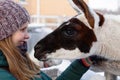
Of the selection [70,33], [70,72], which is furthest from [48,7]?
[70,33]

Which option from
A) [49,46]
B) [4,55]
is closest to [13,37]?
[4,55]

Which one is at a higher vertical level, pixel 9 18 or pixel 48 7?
pixel 9 18

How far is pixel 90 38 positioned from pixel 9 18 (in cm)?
26

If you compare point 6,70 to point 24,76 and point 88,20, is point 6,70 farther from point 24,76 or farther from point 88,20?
point 88,20

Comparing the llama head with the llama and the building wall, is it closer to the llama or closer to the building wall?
the llama

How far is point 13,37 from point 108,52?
1.02 ft

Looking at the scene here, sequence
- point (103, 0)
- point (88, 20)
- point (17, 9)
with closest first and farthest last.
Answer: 1. point (88, 20)
2. point (17, 9)
3. point (103, 0)

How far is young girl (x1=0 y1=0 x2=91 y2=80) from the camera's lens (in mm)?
871

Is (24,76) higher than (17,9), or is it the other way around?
(17,9)

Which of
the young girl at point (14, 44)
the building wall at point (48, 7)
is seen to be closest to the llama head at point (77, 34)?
the young girl at point (14, 44)

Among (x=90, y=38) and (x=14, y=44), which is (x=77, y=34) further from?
(x=14, y=44)

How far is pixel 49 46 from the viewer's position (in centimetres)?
78

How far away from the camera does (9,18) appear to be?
34.1 inches

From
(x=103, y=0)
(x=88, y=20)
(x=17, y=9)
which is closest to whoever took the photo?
(x=88, y=20)
